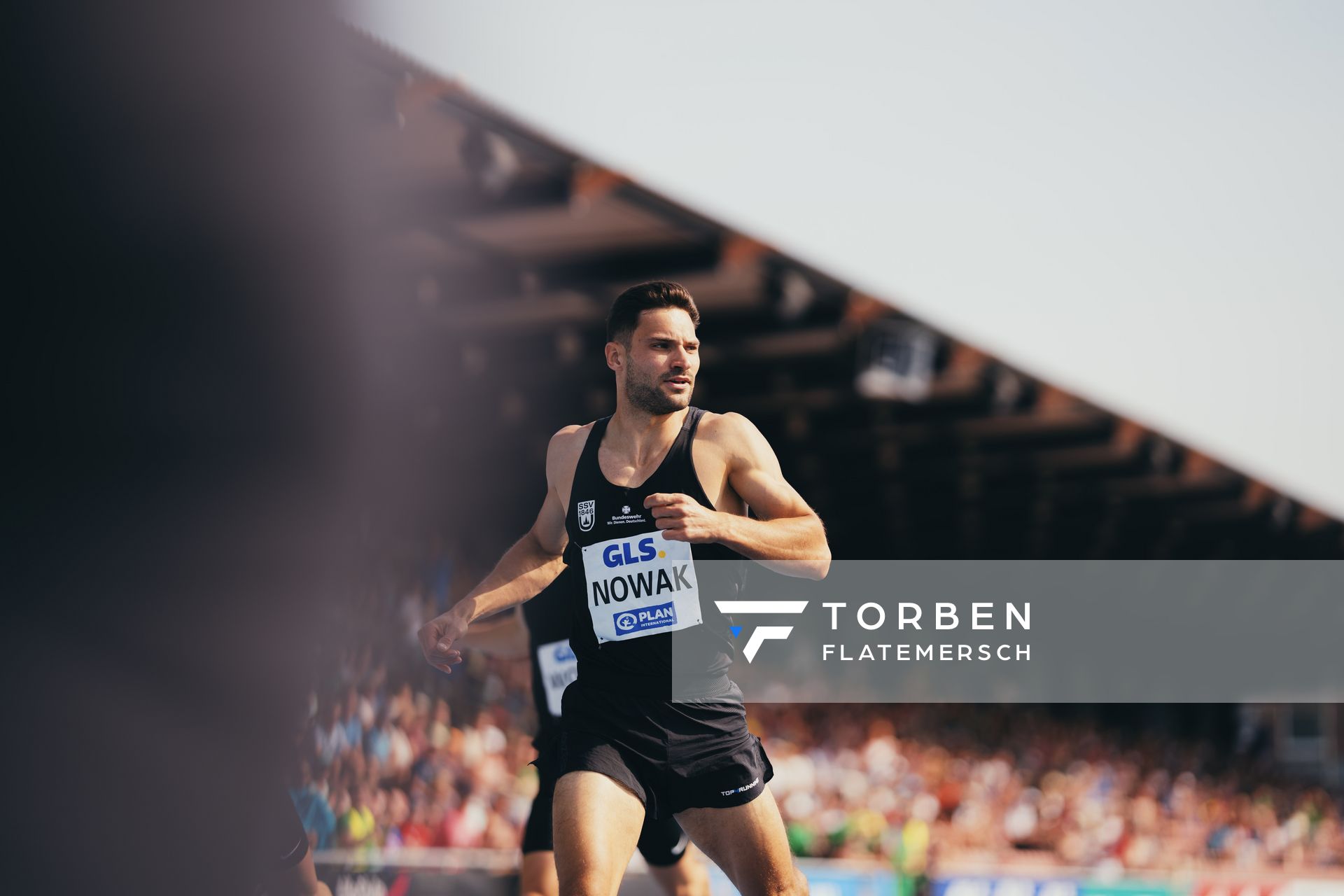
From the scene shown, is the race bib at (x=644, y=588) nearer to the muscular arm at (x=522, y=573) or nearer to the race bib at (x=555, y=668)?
the muscular arm at (x=522, y=573)

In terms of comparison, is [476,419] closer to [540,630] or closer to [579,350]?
[579,350]

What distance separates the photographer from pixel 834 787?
15203mm

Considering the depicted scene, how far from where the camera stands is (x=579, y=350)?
1462 centimetres

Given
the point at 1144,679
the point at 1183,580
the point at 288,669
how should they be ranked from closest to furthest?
the point at 288,669, the point at 1183,580, the point at 1144,679

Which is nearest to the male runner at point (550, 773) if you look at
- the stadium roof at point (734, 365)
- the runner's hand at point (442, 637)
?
the runner's hand at point (442, 637)

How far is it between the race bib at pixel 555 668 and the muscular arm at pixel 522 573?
1371mm

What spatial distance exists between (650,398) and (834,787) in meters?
11.9

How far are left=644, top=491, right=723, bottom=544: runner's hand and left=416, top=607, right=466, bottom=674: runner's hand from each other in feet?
2.90

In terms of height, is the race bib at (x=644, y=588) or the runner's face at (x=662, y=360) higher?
the runner's face at (x=662, y=360)

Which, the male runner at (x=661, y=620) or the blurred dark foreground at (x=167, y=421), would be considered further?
the male runner at (x=661, y=620)

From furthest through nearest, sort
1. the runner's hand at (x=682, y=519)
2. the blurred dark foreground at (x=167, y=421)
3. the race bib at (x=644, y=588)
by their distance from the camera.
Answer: the race bib at (x=644, y=588)
the runner's hand at (x=682, y=519)
the blurred dark foreground at (x=167, y=421)

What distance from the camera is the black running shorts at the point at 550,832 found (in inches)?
223

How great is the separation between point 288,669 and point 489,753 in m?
10.6

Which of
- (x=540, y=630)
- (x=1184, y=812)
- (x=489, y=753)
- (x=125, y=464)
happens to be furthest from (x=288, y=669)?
(x=1184, y=812)
